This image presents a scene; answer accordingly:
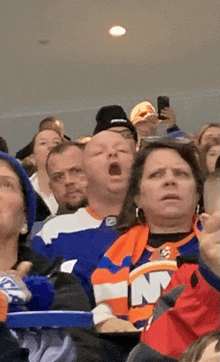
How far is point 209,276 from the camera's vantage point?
33.5 inches

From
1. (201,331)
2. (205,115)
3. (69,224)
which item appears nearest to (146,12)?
(205,115)

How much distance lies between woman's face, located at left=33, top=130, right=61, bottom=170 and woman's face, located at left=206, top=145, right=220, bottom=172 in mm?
599

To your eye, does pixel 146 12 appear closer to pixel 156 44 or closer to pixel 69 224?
pixel 156 44

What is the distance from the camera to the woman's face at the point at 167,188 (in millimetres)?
1253

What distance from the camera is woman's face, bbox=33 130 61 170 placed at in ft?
7.23

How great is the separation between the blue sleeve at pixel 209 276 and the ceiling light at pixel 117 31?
2457mm

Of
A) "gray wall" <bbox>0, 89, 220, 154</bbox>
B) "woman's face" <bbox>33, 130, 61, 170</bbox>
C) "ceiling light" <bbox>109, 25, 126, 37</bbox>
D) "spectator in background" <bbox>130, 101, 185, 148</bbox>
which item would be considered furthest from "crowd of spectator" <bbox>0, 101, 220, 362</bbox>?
"gray wall" <bbox>0, 89, 220, 154</bbox>

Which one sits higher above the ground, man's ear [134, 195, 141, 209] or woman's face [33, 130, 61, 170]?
woman's face [33, 130, 61, 170]

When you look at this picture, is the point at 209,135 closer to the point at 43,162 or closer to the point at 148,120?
the point at 148,120

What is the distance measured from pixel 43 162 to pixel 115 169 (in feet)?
2.32

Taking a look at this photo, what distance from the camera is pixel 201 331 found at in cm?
88

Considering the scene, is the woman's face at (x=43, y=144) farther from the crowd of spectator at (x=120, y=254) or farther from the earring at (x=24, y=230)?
the earring at (x=24, y=230)

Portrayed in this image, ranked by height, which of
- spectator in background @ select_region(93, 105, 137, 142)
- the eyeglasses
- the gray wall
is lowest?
the eyeglasses

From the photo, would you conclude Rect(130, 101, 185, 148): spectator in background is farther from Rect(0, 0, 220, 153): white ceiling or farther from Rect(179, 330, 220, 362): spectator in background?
Rect(179, 330, 220, 362): spectator in background
